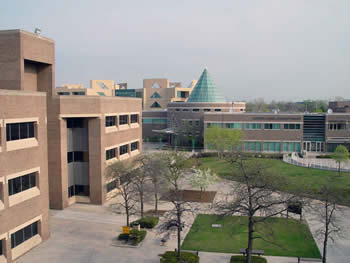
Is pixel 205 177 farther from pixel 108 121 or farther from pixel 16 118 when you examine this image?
pixel 16 118

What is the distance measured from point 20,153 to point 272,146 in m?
43.2

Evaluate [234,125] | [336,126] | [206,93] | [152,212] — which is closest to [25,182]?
[152,212]

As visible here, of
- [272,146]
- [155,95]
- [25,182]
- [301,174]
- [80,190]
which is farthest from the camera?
[155,95]

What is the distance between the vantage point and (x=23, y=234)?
19.0 m

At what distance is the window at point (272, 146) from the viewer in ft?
178

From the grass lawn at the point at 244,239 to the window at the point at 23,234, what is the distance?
349 inches

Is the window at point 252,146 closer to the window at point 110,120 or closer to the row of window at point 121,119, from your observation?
the row of window at point 121,119

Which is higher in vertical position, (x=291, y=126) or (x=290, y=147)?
(x=291, y=126)

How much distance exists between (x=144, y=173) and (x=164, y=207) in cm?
473

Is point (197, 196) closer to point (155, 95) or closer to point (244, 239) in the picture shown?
point (244, 239)

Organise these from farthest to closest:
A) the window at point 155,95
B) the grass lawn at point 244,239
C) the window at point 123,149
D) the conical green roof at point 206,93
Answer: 1. the window at point 155,95
2. the conical green roof at point 206,93
3. the window at point 123,149
4. the grass lawn at point 244,239

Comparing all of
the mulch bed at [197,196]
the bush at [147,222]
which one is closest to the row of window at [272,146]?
the mulch bed at [197,196]

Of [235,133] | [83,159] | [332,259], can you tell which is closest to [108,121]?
[83,159]

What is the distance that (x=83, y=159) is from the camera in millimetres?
28922
